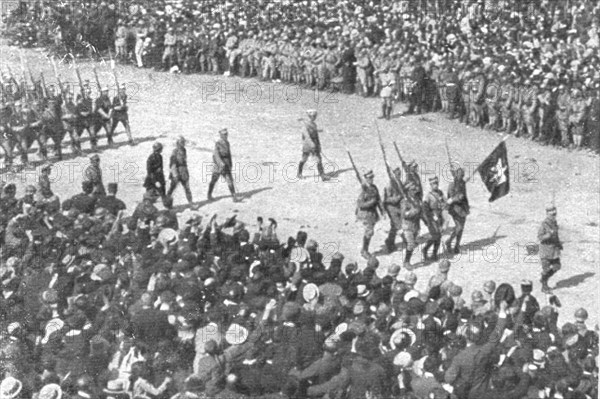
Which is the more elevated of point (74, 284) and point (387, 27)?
point (387, 27)

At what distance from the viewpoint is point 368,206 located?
18.0 metres

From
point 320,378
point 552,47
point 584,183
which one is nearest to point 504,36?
point 552,47

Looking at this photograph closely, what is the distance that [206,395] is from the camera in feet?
36.2

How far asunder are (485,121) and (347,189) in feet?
20.9

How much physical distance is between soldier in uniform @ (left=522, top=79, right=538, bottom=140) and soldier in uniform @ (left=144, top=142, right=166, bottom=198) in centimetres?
946

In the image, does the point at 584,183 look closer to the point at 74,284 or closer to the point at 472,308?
the point at 472,308

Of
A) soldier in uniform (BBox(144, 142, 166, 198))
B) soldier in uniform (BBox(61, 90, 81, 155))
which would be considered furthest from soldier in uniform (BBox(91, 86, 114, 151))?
soldier in uniform (BBox(144, 142, 166, 198))

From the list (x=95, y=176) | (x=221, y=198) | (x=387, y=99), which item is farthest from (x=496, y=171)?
(x=387, y=99)

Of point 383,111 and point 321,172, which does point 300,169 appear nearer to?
point 321,172

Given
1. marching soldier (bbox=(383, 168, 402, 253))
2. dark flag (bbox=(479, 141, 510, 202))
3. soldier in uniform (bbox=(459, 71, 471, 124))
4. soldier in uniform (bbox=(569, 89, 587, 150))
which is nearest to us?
dark flag (bbox=(479, 141, 510, 202))

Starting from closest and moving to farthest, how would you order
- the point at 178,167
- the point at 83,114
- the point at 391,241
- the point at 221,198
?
the point at 391,241, the point at 178,167, the point at 221,198, the point at 83,114

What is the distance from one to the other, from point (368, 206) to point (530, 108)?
28.0 feet

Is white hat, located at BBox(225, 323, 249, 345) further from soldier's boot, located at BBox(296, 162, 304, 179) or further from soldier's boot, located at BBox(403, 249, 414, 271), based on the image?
soldier's boot, located at BBox(296, 162, 304, 179)

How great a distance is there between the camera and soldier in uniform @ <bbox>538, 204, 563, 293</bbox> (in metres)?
16.6
